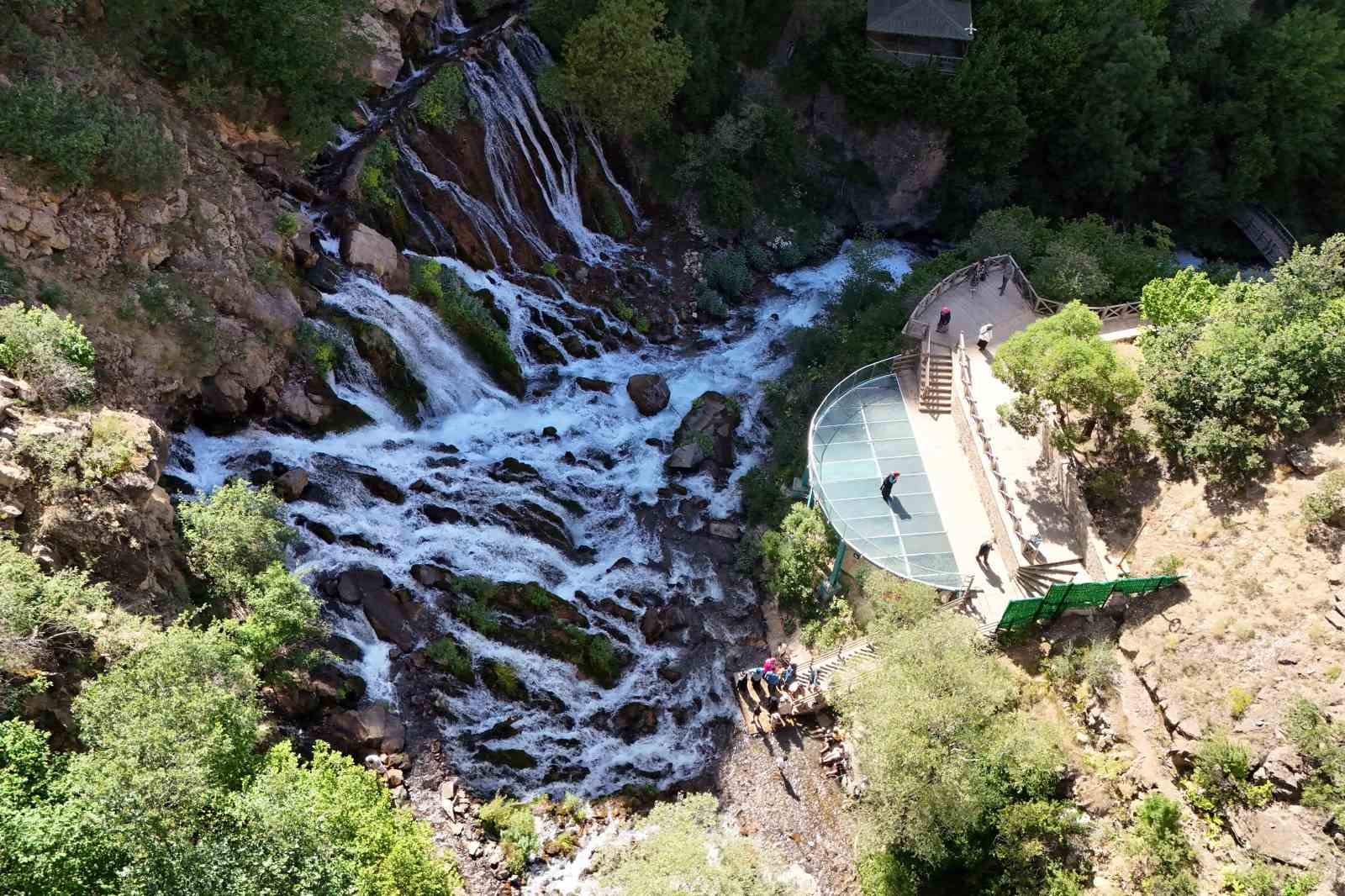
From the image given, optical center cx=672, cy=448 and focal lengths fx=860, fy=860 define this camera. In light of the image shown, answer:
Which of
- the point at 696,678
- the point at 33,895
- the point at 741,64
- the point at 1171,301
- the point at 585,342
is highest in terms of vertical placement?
the point at 741,64

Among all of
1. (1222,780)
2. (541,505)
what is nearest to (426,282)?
(541,505)

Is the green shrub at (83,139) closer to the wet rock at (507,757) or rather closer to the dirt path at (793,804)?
the wet rock at (507,757)

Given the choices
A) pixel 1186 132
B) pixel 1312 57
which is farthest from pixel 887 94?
pixel 1312 57

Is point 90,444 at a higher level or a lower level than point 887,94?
lower

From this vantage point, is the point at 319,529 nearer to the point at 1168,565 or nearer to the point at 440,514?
the point at 440,514

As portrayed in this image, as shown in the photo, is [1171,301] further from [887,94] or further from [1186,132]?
[1186,132]

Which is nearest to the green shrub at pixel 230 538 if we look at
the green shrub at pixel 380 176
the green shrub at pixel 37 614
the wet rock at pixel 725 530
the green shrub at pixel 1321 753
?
the green shrub at pixel 37 614

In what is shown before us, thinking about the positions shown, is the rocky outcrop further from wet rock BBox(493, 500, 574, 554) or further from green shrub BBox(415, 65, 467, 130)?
green shrub BBox(415, 65, 467, 130)
